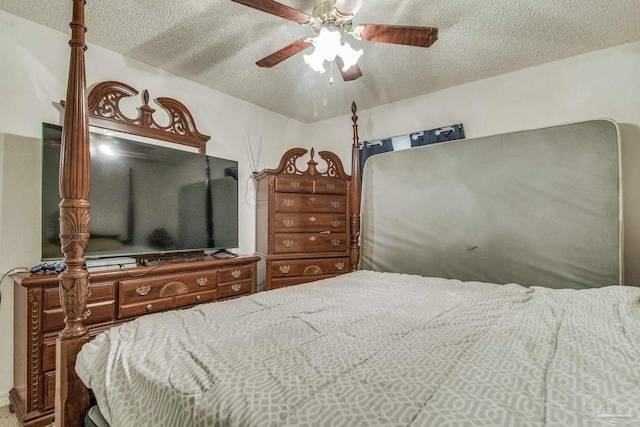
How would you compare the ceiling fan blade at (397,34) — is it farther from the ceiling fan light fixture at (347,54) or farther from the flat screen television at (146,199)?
the flat screen television at (146,199)

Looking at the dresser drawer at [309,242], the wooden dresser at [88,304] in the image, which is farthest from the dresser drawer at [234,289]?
the dresser drawer at [309,242]

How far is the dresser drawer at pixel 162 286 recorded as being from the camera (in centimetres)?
192

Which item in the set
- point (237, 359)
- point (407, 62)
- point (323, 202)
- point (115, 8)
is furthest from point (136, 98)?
point (237, 359)

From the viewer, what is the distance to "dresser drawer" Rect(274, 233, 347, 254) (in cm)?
297

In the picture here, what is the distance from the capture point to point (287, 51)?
→ 5.95 ft

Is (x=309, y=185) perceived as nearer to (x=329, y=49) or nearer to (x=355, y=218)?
(x=355, y=218)

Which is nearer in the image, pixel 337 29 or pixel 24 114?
pixel 337 29

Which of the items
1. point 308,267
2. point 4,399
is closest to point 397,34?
point 308,267

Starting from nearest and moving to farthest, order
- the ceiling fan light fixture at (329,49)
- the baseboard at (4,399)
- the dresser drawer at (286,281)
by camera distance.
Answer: the ceiling fan light fixture at (329,49) < the baseboard at (4,399) < the dresser drawer at (286,281)

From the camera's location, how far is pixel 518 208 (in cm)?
210

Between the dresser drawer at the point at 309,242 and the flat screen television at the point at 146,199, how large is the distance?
0.47m

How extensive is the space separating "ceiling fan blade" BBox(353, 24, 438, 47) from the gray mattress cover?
1.05m

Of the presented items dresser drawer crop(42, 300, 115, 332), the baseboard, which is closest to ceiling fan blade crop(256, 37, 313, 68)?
dresser drawer crop(42, 300, 115, 332)

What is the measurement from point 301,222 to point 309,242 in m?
0.23
